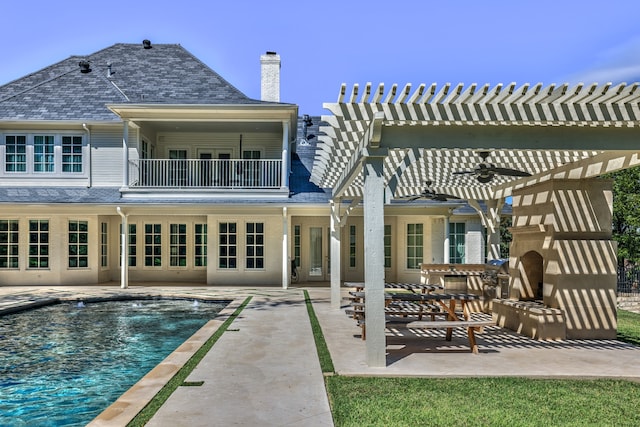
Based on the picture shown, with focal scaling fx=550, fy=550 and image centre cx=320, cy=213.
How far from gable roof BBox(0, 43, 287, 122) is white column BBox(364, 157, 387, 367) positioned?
11.0 metres

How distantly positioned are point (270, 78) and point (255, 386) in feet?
52.1

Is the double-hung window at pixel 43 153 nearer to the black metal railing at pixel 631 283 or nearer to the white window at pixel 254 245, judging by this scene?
the white window at pixel 254 245

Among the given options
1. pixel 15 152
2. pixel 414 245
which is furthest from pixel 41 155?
pixel 414 245

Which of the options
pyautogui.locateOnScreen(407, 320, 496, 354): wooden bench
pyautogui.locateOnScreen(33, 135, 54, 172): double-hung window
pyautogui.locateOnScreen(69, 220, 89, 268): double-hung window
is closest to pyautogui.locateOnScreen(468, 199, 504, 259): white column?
pyautogui.locateOnScreen(407, 320, 496, 354): wooden bench

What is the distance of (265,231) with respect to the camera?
58.3ft

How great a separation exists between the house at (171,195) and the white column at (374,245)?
9910 millimetres

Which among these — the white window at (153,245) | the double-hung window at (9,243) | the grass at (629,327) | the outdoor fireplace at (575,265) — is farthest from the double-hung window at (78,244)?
the grass at (629,327)

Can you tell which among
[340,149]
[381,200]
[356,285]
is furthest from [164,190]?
[381,200]

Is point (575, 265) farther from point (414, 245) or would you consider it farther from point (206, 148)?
point (206, 148)

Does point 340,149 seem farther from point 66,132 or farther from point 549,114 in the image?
point 66,132

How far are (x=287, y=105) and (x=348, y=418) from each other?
500 inches

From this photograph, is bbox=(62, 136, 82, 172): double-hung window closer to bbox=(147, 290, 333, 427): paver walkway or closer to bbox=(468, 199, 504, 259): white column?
bbox=(147, 290, 333, 427): paver walkway

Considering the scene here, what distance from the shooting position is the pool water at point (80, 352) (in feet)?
17.2

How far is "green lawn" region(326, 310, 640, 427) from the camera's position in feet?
14.3
